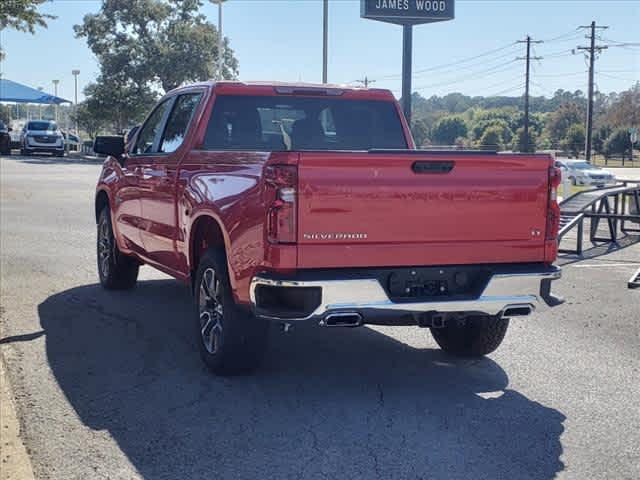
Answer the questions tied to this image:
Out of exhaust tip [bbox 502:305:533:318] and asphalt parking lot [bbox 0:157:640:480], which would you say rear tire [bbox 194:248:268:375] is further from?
exhaust tip [bbox 502:305:533:318]

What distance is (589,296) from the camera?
33.0ft

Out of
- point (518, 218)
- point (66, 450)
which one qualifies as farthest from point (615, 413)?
point (66, 450)

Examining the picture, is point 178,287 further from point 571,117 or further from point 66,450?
point 571,117

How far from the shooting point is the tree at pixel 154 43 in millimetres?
64812

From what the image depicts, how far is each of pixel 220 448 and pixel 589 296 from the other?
6.11 m

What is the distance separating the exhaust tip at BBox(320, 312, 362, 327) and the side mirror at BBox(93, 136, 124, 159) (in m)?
4.00

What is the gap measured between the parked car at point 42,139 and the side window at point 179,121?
45.1 metres

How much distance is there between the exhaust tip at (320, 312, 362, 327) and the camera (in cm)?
561

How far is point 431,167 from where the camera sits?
5.71 metres

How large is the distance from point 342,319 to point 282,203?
2.67 ft

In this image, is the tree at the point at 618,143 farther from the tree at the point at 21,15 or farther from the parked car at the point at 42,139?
the tree at the point at 21,15

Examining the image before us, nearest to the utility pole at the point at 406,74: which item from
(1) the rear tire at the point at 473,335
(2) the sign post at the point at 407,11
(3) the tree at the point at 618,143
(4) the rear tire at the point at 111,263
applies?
(2) the sign post at the point at 407,11

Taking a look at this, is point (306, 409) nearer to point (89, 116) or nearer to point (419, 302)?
point (419, 302)

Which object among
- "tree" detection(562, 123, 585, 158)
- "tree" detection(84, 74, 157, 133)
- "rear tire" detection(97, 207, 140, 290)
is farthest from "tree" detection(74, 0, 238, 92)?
"rear tire" detection(97, 207, 140, 290)
